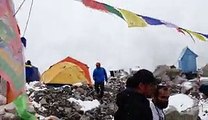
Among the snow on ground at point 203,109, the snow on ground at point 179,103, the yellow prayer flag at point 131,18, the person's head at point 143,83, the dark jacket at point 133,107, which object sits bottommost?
the snow on ground at point 203,109

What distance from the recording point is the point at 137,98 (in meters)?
4.96

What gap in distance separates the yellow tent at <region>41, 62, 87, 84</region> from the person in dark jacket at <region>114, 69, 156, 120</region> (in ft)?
56.3

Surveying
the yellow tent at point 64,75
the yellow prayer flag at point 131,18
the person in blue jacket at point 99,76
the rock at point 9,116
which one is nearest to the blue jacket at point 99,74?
the person in blue jacket at point 99,76

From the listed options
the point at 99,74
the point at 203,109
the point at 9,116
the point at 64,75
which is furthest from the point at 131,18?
the point at 64,75

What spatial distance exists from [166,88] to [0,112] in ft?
9.28

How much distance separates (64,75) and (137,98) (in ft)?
58.3

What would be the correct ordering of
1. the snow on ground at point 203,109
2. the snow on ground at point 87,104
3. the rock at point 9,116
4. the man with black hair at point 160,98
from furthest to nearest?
the snow on ground at point 87,104 < the snow on ground at point 203,109 < the rock at point 9,116 < the man with black hair at point 160,98

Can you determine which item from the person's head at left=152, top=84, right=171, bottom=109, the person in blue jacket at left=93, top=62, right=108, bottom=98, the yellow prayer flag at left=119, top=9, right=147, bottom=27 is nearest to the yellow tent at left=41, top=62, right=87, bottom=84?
the person in blue jacket at left=93, top=62, right=108, bottom=98

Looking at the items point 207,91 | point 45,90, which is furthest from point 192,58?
point 207,91

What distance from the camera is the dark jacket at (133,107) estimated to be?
4867mm

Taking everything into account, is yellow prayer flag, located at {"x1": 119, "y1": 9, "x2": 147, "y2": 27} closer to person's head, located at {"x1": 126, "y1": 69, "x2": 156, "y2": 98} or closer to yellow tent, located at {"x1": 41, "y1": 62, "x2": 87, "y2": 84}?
person's head, located at {"x1": 126, "y1": 69, "x2": 156, "y2": 98}

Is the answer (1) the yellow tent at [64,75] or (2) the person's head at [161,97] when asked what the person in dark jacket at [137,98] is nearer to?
(2) the person's head at [161,97]

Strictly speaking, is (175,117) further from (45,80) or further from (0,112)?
(45,80)

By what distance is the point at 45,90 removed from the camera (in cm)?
2078
